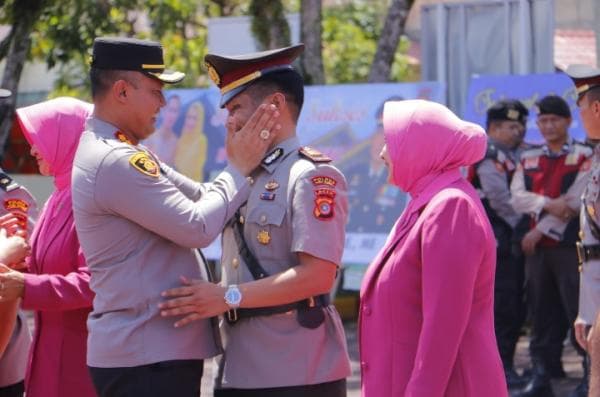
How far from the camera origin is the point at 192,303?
12.7ft

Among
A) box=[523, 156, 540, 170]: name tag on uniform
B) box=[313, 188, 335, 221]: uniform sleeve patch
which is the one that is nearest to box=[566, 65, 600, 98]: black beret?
box=[313, 188, 335, 221]: uniform sleeve patch

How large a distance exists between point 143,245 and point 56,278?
2.15ft

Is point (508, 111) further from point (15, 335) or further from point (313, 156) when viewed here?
point (313, 156)

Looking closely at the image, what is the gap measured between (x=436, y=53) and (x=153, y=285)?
721 cm

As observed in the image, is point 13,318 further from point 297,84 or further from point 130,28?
point 130,28

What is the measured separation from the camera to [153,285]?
3.89 m

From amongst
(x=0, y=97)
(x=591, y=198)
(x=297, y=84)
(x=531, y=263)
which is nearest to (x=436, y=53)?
(x=531, y=263)

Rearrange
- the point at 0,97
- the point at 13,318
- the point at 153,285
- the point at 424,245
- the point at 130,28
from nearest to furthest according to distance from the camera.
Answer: the point at 424,245 < the point at 153,285 < the point at 13,318 < the point at 0,97 < the point at 130,28

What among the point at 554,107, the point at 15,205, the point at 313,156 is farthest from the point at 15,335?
the point at 554,107

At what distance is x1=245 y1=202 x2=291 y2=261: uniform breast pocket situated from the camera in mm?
3924

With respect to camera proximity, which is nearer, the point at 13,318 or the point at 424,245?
the point at 424,245

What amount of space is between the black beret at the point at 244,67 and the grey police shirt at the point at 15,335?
1281 mm

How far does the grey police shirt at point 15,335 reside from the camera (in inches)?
193

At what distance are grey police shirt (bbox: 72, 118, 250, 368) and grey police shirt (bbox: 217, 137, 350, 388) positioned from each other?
0.10 metres
